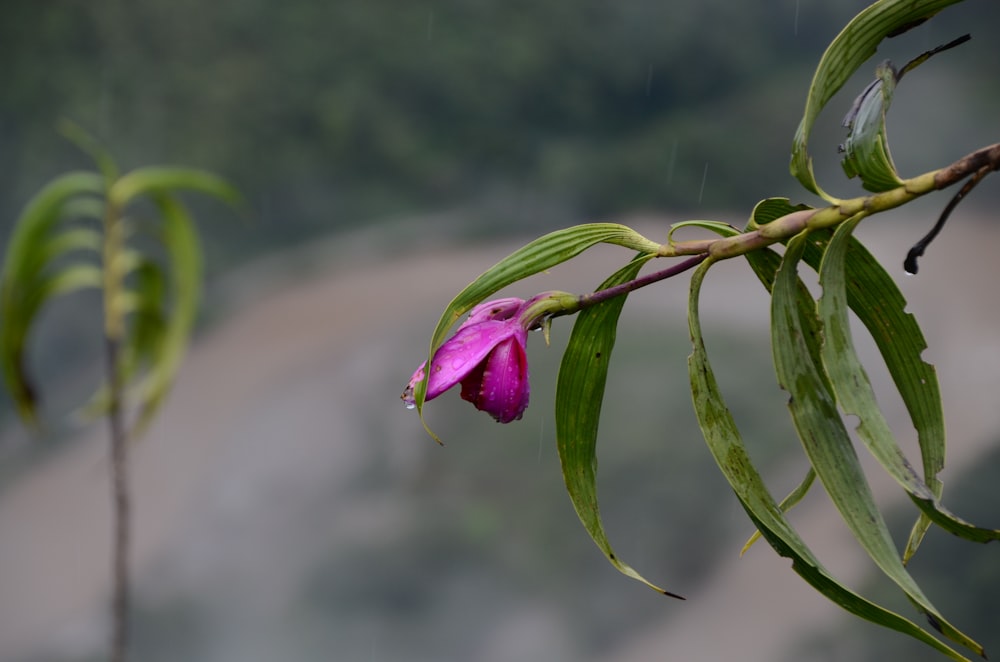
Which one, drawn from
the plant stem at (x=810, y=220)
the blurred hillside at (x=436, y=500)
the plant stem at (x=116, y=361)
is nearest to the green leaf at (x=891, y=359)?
the plant stem at (x=810, y=220)

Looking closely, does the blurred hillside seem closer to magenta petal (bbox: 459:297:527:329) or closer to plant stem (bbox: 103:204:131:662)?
plant stem (bbox: 103:204:131:662)

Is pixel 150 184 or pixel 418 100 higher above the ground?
pixel 418 100

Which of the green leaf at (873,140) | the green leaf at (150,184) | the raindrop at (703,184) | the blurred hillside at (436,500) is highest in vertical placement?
the raindrop at (703,184)

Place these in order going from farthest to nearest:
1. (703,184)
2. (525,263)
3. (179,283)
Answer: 1. (703,184)
2. (179,283)
3. (525,263)

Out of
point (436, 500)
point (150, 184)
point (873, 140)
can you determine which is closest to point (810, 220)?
point (873, 140)

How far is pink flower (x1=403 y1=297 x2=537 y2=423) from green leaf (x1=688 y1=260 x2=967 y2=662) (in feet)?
0.20

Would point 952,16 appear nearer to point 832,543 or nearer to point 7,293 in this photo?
point 832,543

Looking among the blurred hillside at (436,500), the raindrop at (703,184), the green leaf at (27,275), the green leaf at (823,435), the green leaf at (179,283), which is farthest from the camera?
the raindrop at (703,184)

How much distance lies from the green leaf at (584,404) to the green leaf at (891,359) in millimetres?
74

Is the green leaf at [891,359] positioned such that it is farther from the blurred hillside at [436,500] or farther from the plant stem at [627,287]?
the blurred hillside at [436,500]

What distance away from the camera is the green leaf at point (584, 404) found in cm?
33

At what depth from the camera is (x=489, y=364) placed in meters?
0.31

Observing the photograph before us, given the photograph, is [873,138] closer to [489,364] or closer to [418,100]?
[489,364]

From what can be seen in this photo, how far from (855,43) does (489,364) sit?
0.55 feet
